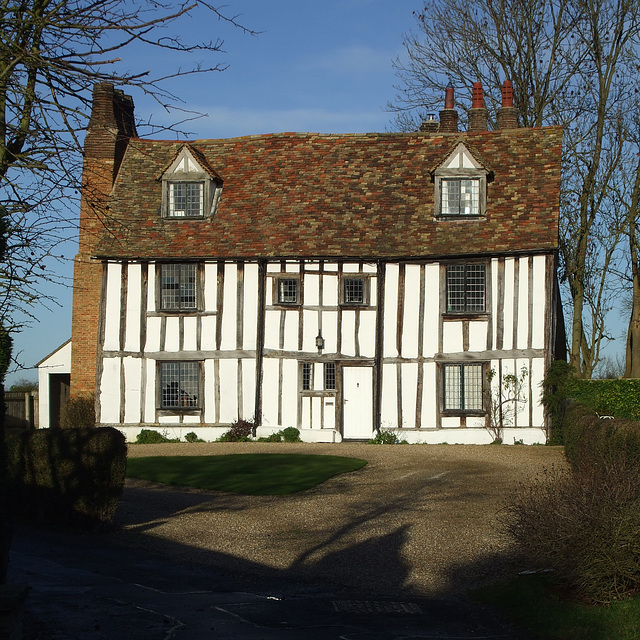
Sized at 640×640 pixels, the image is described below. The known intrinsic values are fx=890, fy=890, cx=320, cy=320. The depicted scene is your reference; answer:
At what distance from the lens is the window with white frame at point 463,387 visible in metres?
25.6

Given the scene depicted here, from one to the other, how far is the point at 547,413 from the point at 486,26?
16431mm

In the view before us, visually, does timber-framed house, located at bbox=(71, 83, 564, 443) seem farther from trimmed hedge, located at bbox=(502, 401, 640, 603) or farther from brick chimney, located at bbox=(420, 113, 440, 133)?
trimmed hedge, located at bbox=(502, 401, 640, 603)

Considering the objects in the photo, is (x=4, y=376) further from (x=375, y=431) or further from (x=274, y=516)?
(x=375, y=431)

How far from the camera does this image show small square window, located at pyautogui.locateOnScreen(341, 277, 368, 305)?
2628 centimetres

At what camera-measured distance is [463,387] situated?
25672 mm

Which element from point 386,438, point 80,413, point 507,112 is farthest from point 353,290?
point 80,413

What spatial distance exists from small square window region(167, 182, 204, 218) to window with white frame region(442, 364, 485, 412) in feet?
30.4

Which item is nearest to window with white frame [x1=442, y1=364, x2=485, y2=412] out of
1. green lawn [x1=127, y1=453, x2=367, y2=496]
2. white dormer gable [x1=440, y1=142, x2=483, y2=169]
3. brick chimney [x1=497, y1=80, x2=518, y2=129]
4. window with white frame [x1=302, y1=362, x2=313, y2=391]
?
window with white frame [x1=302, y1=362, x2=313, y2=391]

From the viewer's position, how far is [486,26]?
3388cm

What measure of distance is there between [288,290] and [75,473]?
13.8 m

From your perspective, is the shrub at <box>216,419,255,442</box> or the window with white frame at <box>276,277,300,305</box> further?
the window with white frame at <box>276,277,300,305</box>

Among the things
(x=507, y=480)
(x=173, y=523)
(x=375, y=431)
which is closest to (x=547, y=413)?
(x=375, y=431)

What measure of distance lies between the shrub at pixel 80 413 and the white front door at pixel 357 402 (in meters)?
8.00

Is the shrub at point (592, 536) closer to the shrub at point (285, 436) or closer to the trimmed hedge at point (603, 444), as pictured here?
the trimmed hedge at point (603, 444)
